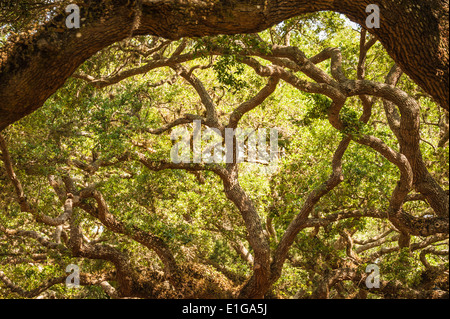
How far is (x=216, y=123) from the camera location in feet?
32.6

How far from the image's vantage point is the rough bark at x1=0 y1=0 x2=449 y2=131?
13.2ft

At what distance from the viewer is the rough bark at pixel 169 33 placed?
4.04 meters

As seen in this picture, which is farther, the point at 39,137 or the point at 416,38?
the point at 39,137

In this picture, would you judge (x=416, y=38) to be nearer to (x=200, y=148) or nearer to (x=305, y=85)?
(x=305, y=85)

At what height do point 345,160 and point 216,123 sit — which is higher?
point 216,123

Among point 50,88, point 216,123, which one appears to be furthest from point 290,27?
point 50,88

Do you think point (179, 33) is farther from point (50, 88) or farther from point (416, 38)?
point (416, 38)

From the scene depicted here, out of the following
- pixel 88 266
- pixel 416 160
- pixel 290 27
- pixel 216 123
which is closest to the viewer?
pixel 416 160

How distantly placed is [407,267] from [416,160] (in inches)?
143

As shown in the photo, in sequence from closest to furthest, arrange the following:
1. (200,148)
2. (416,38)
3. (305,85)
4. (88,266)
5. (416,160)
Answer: (416,38) < (305,85) < (416,160) < (200,148) < (88,266)

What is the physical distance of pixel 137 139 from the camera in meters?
9.03

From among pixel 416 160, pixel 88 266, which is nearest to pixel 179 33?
pixel 416 160

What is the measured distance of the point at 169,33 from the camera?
431cm
